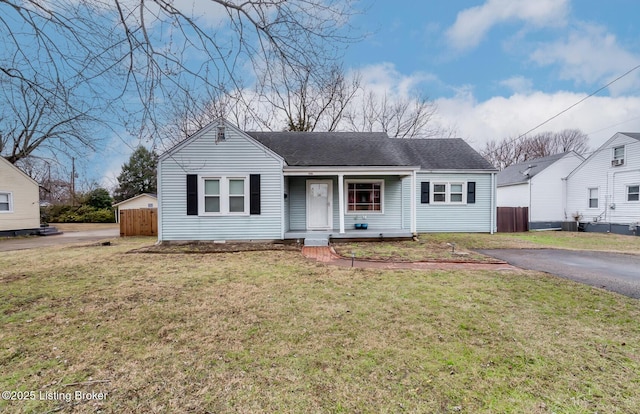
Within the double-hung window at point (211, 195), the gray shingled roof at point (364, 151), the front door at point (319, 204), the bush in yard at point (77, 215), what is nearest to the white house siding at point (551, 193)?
the gray shingled roof at point (364, 151)

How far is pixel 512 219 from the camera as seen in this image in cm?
1528

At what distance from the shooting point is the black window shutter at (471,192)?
544 inches

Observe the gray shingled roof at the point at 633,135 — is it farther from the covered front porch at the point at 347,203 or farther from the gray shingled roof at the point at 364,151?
the covered front porch at the point at 347,203

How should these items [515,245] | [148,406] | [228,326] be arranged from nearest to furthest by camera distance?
1. [148,406]
2. [228,326]
3. [515,245]

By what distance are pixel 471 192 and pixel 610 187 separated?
8575 millimetres

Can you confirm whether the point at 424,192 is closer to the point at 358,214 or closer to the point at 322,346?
the point at 358,214

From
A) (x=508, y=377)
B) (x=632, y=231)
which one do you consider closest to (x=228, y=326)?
(x=508, y=377)

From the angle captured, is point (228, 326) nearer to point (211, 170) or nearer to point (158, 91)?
point (158, 91)

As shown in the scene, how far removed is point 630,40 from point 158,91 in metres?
17.7

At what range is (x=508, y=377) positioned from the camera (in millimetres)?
2449

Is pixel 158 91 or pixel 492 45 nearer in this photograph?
pixel 158 91

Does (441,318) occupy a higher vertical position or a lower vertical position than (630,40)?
lower

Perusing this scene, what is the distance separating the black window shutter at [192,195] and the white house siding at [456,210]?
992cm

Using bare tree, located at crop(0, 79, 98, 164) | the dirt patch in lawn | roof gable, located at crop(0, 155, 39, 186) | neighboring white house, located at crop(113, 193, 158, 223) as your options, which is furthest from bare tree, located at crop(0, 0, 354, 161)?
neighboring white house, located at crop(113, 193, 158, 223)
